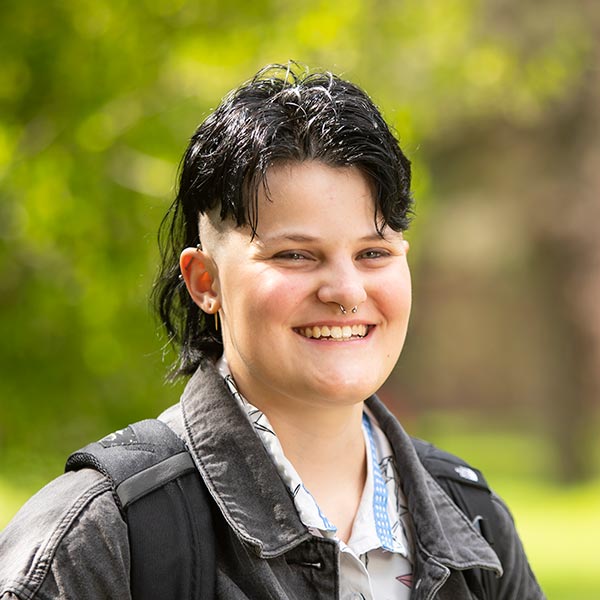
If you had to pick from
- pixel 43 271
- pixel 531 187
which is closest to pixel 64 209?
pixel 43 271

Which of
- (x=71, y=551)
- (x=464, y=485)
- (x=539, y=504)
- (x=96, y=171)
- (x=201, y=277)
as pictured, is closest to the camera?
(x=71, y=551)

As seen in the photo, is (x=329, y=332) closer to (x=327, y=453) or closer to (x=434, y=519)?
(x=327, y=453)

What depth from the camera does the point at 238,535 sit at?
190cm

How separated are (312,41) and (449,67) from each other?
5.52 feet

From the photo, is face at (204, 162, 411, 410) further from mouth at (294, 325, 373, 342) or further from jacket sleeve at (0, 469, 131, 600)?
jacket sleeve at (0, 469, 131, 600)

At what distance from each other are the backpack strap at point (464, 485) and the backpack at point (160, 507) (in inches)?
21.5

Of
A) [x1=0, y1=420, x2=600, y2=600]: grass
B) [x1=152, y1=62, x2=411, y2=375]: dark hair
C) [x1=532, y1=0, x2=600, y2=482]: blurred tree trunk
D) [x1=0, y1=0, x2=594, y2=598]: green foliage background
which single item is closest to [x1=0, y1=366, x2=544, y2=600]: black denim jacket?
[x1=152, y1=62, x2=411, y2=375]: dark hair

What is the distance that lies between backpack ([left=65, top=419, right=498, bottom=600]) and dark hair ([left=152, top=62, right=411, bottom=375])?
0.96ft

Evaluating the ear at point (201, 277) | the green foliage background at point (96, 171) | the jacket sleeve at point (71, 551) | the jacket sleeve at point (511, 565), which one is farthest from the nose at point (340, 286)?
the green foliage background at point (96, 171)

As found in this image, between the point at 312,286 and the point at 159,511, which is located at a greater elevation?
the point at 312,286

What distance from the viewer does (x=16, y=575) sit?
1.77 m

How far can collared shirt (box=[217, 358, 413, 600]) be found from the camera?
201 centimetres

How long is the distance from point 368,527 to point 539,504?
1413cm

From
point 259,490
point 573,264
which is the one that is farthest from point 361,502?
point 573,264
